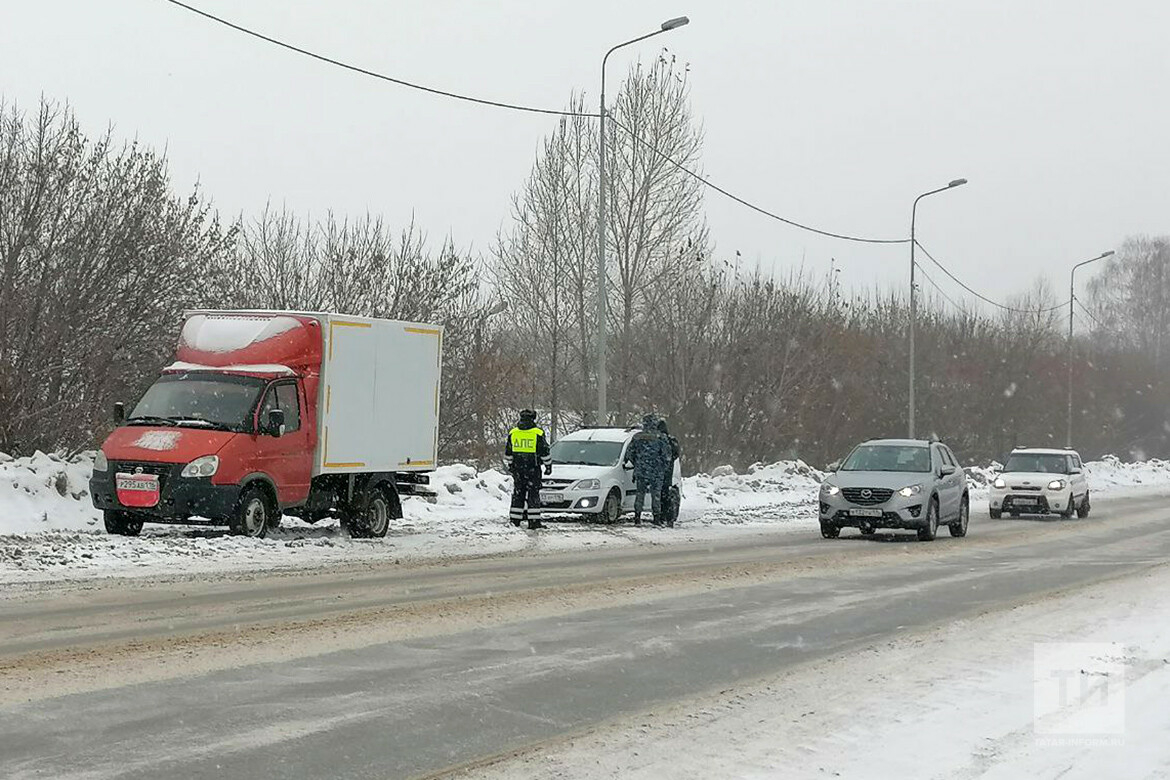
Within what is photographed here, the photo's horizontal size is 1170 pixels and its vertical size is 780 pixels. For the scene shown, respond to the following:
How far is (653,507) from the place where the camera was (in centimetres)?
2502

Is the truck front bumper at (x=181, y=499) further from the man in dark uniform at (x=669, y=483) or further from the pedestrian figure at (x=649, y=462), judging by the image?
the man in dark uniform at (x=669, y=483)

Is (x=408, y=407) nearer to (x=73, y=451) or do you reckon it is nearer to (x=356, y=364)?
(x=356, y=364)

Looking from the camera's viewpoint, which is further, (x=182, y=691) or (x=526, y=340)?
(x=526, y=340)

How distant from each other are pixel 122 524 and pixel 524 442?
267 inches

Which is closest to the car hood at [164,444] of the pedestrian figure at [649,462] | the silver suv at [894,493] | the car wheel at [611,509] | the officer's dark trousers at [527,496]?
the officer's dark trousers at [527,496]

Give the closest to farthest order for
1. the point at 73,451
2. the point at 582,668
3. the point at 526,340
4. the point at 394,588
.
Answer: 1. the point at 582,668
2. the point at 394,588
3. the point at 73,451
4. the point at 526,340

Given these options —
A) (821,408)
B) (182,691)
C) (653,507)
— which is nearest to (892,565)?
(653,507)

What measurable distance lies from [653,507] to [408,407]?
19.0ft

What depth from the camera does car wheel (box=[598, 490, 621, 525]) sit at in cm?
2477

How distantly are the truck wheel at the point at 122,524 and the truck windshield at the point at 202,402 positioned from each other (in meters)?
1.26

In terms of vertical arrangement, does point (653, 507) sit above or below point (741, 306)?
below

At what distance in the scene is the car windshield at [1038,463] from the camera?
3303 centimetres

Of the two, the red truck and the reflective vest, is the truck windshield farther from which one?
the reflective vest

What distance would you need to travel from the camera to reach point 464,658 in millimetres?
9695
